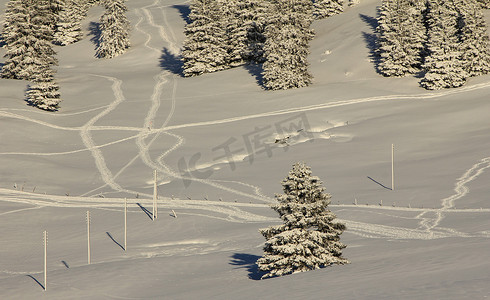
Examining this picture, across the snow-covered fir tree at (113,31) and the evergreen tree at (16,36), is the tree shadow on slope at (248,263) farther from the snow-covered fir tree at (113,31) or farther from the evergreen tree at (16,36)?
the snow-covered fir tree at (113,31)

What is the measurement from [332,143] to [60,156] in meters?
21.6

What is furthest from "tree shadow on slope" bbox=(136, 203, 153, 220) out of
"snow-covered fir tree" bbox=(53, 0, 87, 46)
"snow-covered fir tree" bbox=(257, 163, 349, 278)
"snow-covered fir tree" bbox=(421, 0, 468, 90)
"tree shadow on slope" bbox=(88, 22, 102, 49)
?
"snow-covered fir tree" bbox=(53, 0, 87, 46)

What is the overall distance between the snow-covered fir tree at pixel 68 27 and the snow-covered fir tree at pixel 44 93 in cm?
3570

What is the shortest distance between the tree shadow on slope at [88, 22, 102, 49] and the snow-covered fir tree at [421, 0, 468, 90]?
166ft

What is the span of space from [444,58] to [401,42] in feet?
19.2

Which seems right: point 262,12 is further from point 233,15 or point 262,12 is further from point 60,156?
point 60,156

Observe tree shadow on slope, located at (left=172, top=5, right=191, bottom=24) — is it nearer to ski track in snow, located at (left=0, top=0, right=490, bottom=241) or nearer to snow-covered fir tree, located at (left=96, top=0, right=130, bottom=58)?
snow-covered fir tree, located at (left=96, top=0, right=130, bottom=58)

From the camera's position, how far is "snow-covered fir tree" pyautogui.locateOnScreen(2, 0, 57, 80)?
239ft

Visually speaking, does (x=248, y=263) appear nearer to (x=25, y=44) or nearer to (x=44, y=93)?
(x=44, y=93)

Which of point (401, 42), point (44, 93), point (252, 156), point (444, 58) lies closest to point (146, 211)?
point (252, 156)

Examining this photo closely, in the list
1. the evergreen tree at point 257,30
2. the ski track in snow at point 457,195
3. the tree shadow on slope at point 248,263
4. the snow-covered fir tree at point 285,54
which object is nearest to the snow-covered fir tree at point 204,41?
the evergreen tree at point 257,30

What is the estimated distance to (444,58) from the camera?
62.0 metres

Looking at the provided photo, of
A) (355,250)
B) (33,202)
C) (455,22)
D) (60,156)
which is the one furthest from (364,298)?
(455,22)

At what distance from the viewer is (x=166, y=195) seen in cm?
4331
